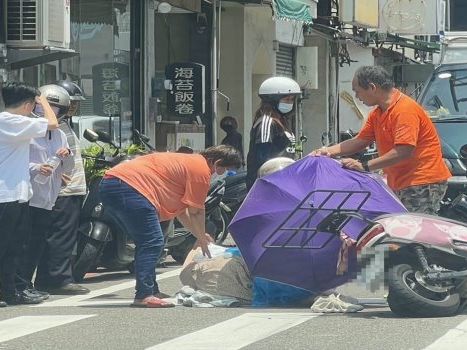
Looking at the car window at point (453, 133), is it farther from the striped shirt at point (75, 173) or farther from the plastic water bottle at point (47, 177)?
the plastic water bottle at point (47, 177)

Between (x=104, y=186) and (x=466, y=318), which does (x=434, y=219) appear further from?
(x=104, y=186)

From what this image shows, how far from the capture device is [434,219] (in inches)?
335

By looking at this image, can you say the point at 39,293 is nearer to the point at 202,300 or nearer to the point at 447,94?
the point at 202,300

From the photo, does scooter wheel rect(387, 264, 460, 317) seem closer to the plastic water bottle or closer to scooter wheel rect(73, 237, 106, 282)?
the plastic water bottle

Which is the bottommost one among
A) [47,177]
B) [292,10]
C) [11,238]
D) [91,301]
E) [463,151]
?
[91,301]

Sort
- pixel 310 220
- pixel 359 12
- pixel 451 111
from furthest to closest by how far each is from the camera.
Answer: pixel 359 12, pixel 451 111, pixel 310 220

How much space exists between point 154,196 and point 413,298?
2269 millimetres

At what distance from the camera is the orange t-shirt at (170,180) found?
9.01 metres

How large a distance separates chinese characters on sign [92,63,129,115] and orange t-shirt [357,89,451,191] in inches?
337

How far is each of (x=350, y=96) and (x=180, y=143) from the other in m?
10.0

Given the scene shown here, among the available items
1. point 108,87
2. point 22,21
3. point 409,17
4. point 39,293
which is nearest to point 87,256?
point 39,293

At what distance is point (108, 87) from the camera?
17531 mm

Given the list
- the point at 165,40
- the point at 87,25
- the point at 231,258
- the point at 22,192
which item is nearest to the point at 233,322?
the point at 231,258

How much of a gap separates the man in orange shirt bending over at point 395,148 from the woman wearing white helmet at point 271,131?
2.12m
